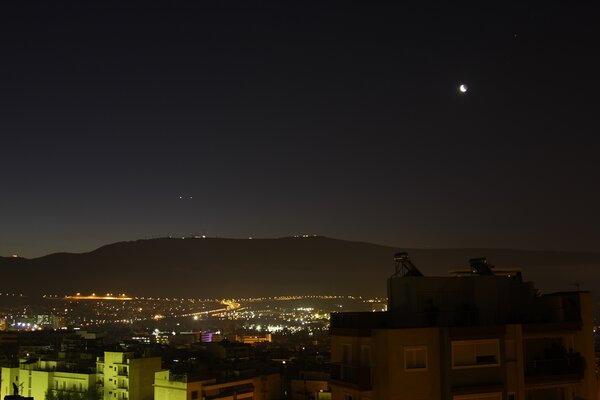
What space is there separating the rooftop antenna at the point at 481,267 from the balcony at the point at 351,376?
3.60 meters

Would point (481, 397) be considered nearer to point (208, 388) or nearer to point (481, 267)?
point (481, 267)

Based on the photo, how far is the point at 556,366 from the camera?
42.5ft

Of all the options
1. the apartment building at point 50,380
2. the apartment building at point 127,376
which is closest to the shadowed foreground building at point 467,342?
the apartment building at point 127,376

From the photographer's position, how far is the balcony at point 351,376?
38.5 ft

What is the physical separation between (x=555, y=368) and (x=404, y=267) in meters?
3.37

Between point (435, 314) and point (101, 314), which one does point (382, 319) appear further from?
point (101, 314)

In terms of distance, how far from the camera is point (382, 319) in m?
12.9

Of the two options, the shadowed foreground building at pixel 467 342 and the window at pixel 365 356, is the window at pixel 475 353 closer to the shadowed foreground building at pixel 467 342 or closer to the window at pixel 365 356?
the shadowed foreground building at pixel 467 342

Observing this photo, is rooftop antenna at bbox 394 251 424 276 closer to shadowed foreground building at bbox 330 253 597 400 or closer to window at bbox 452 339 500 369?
shadowed foreground building at bbox 330 253 597 400

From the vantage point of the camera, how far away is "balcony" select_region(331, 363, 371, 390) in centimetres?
1174

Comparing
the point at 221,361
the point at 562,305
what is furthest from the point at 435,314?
the point at 221,361

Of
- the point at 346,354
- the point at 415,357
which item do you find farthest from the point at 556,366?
the point at 346,354

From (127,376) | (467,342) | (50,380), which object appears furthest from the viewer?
(50,380)

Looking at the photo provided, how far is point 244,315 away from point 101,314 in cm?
3920
